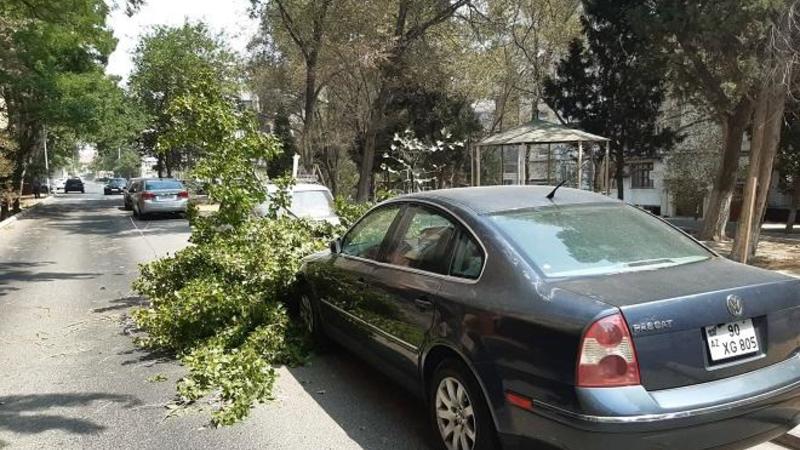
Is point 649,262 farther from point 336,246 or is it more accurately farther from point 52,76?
point 52,76

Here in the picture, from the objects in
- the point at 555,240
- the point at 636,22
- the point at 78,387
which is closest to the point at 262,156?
the point at 78,387

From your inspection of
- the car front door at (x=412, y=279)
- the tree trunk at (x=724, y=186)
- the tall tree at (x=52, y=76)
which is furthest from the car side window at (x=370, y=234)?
the tall tree at (x=52, y=76)

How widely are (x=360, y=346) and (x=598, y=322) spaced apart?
7.93 feet

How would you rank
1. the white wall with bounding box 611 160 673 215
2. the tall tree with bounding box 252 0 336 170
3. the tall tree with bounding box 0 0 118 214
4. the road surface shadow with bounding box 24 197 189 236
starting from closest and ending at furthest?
A: the road surface shadow with bounding box 24 197 189 236 < the tall tree with bounding box 252 0 336 170 < the tall tree with bounding box 0 0 118 214 < the white wall with bounding box 611 160 673 215

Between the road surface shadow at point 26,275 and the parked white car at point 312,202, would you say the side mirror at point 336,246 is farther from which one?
Answer: the road surface shadow at point 26,275

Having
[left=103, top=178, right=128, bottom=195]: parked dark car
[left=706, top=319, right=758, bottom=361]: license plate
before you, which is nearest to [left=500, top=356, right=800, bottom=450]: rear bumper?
[left=706, top=319, right=758, bottom=361]: license plate

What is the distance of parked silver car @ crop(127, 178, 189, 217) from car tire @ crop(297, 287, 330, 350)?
734 inches

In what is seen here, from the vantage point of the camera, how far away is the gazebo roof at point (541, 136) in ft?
52.9

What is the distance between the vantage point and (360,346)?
5.04 metres

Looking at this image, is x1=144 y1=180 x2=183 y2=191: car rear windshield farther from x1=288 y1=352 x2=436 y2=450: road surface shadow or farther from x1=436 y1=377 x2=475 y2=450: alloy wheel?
x1=436 y1=377 x2=475 y2=450: alloy wheel

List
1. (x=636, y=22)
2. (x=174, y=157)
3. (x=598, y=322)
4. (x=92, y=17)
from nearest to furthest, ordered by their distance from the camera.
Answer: (x=598, y=322) → (x=636, y=22) → (x=92, y=17) → (x=174, y=157)

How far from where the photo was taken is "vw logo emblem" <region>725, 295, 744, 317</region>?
318 centimetres

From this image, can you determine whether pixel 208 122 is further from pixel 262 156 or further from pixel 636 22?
pixel 636 22

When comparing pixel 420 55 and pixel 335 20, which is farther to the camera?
pixel 420 55
